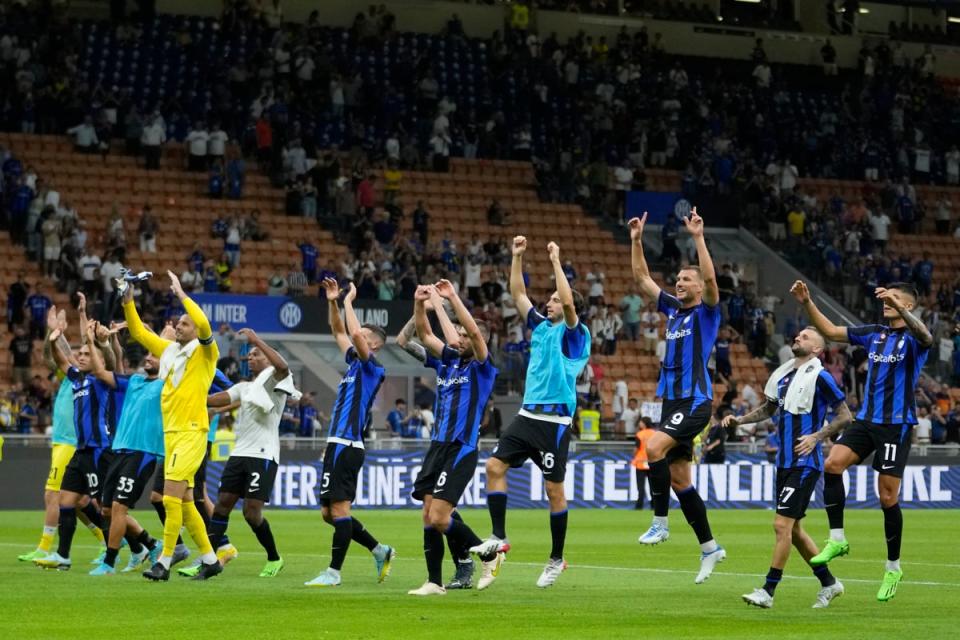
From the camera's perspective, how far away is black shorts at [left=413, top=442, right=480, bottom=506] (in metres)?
14.9

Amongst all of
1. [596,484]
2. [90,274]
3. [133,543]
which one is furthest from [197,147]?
[133,543]

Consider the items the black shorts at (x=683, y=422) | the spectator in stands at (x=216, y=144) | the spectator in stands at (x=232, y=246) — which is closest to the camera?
the black shorts at (x=683, y=422)

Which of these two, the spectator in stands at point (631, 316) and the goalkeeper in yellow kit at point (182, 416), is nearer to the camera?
the goalkeeper in yellow kit at point (182, 416)

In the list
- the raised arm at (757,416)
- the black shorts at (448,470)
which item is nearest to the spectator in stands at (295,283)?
the black shorts at (448,470)

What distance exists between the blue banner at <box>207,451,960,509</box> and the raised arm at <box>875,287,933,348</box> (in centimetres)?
1967

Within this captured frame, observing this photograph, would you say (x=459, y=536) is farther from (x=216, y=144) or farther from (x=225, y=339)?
(x=216, y=144)

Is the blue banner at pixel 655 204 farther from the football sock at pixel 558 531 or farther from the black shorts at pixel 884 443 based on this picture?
the black shorts at pixel 884 443

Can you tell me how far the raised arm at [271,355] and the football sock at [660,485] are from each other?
385cm

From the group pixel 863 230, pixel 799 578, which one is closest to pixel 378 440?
pixel 799 578

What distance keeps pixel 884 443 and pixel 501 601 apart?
142 inches

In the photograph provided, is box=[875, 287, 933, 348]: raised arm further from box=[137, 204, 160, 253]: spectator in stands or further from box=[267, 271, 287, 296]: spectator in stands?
box=[137, 204, 160, 253]: spectator in stands

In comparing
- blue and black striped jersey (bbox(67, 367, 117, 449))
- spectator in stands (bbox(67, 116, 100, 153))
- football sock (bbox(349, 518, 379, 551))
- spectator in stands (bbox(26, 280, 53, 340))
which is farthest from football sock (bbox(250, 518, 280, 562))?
spectator in stands (bbox(67, 116, 100, 153))

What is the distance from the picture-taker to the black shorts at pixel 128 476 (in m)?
16.3

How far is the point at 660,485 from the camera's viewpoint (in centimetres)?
1531
